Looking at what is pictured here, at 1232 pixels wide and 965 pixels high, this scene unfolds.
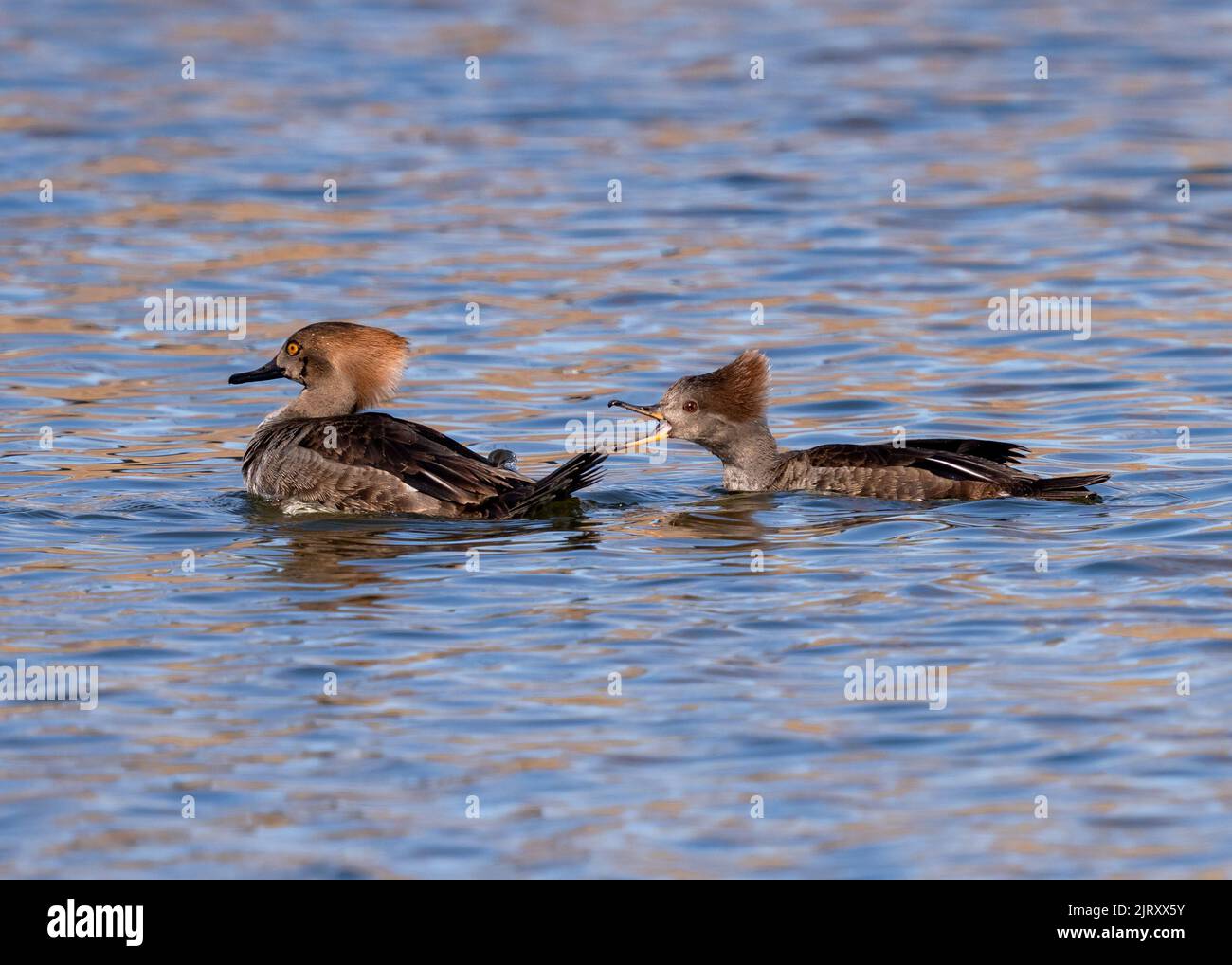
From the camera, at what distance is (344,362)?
459 inches

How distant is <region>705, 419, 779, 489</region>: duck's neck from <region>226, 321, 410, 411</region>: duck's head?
192cm

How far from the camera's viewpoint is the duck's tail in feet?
34.4

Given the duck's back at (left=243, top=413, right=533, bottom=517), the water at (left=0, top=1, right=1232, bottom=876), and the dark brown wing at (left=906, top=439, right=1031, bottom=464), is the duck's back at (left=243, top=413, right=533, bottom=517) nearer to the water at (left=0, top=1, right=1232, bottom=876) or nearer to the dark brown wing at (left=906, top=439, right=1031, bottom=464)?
the water at (left=0, top=1, right=1232, bottom=876)

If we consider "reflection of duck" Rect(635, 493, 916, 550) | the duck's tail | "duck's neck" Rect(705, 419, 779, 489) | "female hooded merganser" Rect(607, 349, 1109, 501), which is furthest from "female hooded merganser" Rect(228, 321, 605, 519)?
the duck's tail

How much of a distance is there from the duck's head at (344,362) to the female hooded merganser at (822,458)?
1.37 meters

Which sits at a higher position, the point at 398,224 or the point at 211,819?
the point at 398,224

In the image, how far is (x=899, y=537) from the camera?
33.2 ft

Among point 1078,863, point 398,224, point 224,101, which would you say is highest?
point 224,101

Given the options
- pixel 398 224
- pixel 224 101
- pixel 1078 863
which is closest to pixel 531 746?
pixel 1078 863

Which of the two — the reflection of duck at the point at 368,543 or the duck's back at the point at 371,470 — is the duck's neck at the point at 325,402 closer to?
the duck's back at the point at 371,470

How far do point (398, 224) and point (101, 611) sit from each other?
33.6 feet

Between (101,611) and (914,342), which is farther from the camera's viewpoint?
(914,342)

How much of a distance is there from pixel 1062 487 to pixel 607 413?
11.7 ft

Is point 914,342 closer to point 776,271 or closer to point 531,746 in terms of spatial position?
point 776,271
